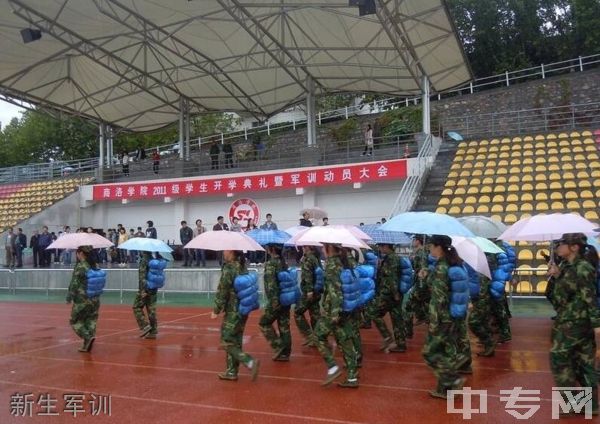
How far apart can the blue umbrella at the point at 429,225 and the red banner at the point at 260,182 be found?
519 inches

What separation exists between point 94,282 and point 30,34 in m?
11.8

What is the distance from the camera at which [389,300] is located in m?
7.11

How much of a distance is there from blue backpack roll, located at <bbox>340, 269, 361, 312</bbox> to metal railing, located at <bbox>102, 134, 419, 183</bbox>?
46.2 ft

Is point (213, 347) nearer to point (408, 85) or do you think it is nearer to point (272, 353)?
point (272, 353)

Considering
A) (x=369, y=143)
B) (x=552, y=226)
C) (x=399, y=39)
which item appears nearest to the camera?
(x=552, y=226)

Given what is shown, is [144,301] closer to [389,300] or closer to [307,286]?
[307,286]

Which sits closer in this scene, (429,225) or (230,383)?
(429,225)

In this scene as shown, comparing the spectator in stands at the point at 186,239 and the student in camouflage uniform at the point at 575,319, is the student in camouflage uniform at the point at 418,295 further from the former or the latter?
the spectator in stands at the point at 186,239

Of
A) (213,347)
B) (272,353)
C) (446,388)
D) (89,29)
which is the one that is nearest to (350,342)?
(446,388)

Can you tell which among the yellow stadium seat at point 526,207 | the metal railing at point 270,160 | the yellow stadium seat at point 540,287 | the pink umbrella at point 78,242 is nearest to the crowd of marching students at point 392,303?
the pink umbrella at point 78,242

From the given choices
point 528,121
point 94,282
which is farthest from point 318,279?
point 528,121

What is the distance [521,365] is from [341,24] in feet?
42.2

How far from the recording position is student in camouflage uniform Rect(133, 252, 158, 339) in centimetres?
840

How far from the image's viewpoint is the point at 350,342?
5.49m
